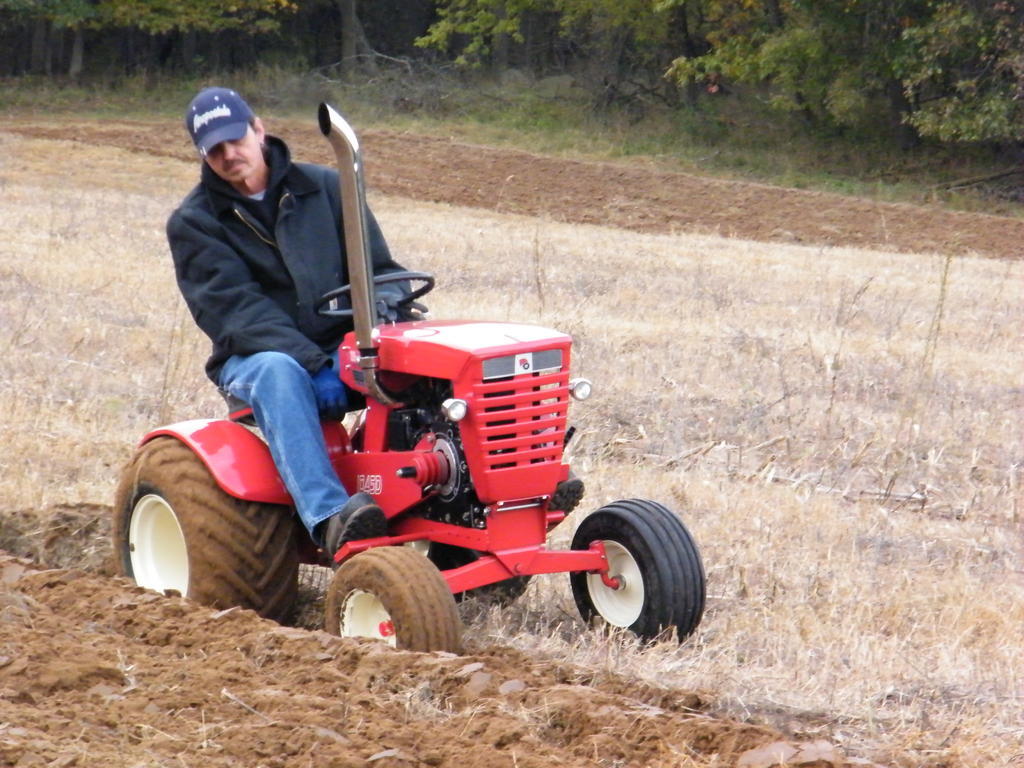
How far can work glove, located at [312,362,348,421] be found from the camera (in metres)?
5.52

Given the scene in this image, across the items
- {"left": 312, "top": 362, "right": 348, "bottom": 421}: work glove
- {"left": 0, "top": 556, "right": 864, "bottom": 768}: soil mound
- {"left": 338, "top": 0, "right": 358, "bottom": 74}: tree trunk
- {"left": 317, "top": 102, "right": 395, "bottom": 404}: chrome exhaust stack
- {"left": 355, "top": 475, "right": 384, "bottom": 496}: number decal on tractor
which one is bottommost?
{"left": 0, "top": 556, "right": 864, "bottom": 768}: soil mound

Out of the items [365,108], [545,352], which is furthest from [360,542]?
[365,108]

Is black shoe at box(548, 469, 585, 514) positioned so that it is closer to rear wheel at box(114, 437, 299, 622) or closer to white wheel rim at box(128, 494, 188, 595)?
rear wheel at box(114, 437, 299, 622)

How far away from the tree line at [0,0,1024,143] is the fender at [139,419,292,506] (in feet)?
75.8

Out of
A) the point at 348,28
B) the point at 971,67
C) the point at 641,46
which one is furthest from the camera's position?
the point at 348,28

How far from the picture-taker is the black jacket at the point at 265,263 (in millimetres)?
5508

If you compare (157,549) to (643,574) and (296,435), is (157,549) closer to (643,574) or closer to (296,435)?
(296,435)

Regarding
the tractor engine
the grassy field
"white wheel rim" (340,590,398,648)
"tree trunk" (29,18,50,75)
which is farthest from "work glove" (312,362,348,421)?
"tree trunk" (29,18,50,75)

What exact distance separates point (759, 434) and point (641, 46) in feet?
90.8

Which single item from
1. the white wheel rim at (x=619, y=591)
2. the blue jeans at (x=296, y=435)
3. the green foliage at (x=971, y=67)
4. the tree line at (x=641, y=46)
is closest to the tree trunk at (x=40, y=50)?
the tree line at (x=641, y=46)

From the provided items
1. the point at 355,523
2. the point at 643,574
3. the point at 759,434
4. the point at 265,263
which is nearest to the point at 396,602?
the point at 355,523

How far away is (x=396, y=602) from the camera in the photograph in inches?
187

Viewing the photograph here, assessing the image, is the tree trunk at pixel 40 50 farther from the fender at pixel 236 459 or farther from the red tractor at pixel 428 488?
the red tractor at pixel 428 488

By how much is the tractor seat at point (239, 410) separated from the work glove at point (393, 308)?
61 cm
